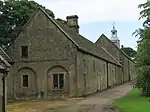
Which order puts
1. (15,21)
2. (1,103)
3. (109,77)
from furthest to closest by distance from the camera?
(109,77) → (15,21) → (1,103)

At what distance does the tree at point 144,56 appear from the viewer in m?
32.2

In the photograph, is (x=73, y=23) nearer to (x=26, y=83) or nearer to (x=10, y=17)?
(x=10, y=17)

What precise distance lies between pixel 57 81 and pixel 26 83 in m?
3.70

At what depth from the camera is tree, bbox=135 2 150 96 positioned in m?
32.2

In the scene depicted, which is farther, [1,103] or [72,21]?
[72,21]

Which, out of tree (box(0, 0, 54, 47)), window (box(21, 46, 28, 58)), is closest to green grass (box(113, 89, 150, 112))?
window (box(21, 46, 28, 58))

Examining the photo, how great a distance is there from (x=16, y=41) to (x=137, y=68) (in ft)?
45.6

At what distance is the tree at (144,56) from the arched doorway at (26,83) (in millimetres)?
11240

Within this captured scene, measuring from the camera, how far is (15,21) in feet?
171

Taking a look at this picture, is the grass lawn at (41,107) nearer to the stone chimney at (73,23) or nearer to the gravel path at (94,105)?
the gravel path at (94,105)

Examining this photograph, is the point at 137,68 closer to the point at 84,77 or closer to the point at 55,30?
the point at 84,77

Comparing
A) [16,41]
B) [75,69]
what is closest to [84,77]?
[75,69]

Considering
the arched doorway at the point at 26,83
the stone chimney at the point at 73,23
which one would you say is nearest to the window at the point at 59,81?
the arched doorway at the point at 26,83

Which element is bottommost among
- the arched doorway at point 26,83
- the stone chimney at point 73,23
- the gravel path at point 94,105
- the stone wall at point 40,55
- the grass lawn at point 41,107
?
the grass lawn at point 41,107
